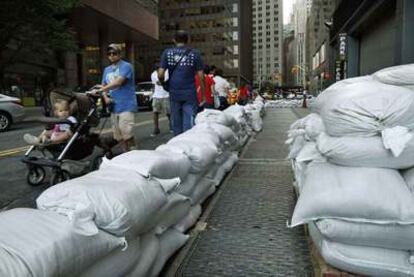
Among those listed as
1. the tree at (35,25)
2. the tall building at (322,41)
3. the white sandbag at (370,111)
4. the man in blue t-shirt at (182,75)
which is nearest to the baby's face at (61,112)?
the man in blue t-shirt at (182,75)

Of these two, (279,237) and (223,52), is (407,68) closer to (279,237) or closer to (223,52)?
(279,237)

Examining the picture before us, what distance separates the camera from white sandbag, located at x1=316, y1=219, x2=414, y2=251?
2475 mm

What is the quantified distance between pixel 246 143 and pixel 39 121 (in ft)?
15.7

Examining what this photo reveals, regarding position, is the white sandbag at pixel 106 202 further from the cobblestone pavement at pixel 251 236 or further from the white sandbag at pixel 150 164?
the cobblestone pavement at pixel 251 236

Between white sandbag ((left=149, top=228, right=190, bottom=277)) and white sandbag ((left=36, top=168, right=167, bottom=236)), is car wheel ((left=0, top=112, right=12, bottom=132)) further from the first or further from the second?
white sandbag ((left=36, top=168, right=167, bottom=236))

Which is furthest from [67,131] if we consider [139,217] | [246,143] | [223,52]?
[223,52]

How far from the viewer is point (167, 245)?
10.1 feet

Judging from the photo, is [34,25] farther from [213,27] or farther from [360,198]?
[213,27]

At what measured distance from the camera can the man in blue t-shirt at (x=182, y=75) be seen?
656 centimetres

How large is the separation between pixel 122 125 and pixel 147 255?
399cm

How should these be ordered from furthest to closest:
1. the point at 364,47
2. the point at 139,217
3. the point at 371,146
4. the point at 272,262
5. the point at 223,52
Result: the point at 223,52 < the point at 364,47 < the point at 272,262 < the point at 371,146 < the point at 139,217

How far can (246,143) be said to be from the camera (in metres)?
9.35

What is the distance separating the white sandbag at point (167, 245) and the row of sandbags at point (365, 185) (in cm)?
80

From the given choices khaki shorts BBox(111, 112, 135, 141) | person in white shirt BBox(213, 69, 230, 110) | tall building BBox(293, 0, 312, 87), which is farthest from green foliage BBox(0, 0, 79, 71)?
tall building BBox(293, 0, 312, 87)
